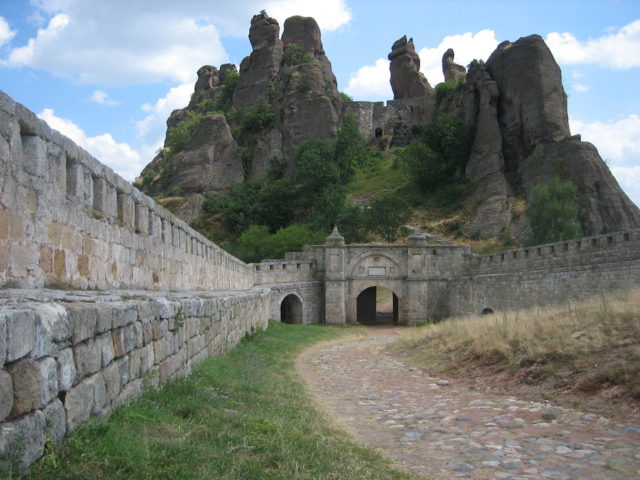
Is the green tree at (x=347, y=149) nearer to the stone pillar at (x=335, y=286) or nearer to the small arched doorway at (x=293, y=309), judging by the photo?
the stone pillar at (x=335, y=286)

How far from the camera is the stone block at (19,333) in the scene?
2486mm

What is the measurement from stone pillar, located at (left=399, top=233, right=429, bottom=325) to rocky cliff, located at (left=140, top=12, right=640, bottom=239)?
999cm

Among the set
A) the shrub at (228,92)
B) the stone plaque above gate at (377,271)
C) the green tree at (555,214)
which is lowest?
the stone plaque above gate at (377,271)

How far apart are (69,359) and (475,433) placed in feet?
15.5

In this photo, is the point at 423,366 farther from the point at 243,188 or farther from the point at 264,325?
the point at 243,188

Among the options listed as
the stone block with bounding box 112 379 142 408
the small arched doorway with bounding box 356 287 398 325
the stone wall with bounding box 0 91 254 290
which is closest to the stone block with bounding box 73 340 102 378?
the stone block with bounding box 112 379 142 408

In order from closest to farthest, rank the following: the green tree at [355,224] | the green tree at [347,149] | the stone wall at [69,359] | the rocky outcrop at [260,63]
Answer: the stone wall at [69,359]
the green tree at [355,224]
the green tree at [347,149]
the rocky outcrop at [260,63]

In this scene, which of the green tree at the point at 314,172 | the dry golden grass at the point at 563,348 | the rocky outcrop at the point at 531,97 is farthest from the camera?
the green tree at the point at 314,172

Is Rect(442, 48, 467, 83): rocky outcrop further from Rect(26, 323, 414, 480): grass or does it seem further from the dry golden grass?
Rect(26, 323, 414, 480): grass

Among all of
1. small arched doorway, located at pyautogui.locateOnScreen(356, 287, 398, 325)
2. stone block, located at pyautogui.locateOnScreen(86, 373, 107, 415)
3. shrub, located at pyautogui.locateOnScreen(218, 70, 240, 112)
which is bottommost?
small arched doorway, located at pyautogui.locateOnScreen(356, 287, 398, 325)

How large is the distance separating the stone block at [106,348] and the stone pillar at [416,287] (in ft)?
93.9

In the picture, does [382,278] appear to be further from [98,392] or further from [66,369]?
[66,369]

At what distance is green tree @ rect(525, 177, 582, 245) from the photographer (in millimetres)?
33969

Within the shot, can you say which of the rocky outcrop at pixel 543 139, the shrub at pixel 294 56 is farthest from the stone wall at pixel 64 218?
the shrub at pixel 294 56
